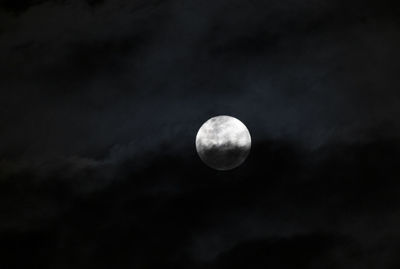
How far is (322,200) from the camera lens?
51.9 feet

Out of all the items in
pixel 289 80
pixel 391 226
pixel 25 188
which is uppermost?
pixel 289 80

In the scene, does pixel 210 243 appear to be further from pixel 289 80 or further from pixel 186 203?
pixel 289 80

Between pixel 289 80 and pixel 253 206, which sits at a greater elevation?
pixel 289 80

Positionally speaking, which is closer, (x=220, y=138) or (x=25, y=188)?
(x=220, y=138)

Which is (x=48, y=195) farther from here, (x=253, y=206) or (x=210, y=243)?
(x=253, y=206)

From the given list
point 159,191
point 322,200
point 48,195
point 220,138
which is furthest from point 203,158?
point 48,195

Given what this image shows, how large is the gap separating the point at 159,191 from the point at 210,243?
8.59ft

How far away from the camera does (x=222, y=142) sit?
14570mm

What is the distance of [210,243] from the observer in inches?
639

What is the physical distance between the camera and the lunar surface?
14617 mm

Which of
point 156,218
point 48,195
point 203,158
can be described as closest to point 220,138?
point 203,158

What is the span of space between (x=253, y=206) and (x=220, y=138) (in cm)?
319

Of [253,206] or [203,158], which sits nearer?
[203,158]

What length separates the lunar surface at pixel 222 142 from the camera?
48.0 ft
